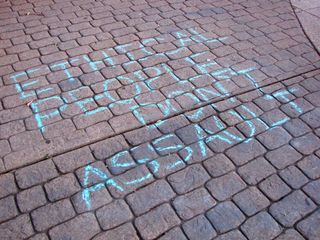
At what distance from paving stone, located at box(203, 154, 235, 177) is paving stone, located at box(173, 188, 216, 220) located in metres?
0.22

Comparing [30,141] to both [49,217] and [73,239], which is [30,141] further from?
[73,239]

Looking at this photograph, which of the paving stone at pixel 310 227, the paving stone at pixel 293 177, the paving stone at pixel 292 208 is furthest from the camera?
the paving stone at pixel 293 177

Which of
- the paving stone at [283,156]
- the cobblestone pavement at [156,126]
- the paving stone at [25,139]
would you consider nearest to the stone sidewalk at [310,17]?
the cobblestone pavement at [156,126]

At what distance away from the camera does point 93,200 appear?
9.23 ft

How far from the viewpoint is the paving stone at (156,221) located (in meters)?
2.62

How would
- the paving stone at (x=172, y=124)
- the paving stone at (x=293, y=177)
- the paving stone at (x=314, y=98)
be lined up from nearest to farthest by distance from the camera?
the paving stone at (x=293, y=177) < the paving stone at (x=172, y=124) < the paving stone at (x=314, y=98)

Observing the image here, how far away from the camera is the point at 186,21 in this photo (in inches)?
203

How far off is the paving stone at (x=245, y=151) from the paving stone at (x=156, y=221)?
0.80 meters

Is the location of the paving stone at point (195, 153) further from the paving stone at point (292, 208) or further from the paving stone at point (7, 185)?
the paving stone at point (7, 185)

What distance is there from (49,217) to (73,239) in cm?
27

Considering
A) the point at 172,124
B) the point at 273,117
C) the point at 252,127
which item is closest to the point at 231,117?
the point at 252,127

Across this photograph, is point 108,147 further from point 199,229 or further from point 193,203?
point 199,229

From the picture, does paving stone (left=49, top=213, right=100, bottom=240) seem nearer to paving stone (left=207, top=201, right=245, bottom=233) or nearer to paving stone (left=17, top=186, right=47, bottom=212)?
paving stone (left=17, top=186, right=47, bottom=212)

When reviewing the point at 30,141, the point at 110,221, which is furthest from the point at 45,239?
the point at 30,141
